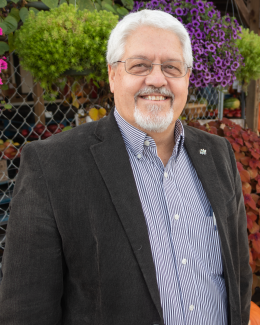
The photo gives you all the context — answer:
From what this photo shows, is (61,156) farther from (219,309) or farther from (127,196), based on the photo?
(219,309)

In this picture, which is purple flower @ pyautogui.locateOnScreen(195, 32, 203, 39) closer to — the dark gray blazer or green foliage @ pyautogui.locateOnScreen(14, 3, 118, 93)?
green foliage @ pyautogui.locateOnScreen(14, 3, 118, 93)

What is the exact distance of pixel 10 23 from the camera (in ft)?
4.36

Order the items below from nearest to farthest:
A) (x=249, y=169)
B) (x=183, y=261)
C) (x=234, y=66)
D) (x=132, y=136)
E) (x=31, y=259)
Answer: (x=31, y=259) → (x=183, y=261) → (x=132, y=136) → (x=234, y=66) → (x=249, y=169)

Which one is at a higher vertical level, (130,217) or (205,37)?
(205,37)

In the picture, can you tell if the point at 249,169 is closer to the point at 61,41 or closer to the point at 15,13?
the point at 61,41

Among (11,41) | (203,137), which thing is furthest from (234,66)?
(11,41)

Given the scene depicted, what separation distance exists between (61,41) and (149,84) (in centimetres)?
48

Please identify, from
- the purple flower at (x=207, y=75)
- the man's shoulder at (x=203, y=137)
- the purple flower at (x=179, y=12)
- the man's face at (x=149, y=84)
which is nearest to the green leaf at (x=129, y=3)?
the purple flower at (x=179, y=12)

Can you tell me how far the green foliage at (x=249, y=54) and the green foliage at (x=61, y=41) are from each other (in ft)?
4.14

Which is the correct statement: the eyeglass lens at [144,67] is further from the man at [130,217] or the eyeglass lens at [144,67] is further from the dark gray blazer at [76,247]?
the dark gray blazer at [76,247]

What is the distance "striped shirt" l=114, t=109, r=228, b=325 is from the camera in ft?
3.43

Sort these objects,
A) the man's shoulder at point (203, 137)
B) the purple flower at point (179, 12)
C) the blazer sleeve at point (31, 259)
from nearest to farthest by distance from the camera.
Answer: the blazer sleeve at point (31, 259)
the man's shoulder at point (203, 137)
the purple flower at point (179, 12)

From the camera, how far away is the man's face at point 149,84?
3.67ft

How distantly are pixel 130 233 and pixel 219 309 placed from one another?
20.7 inches
